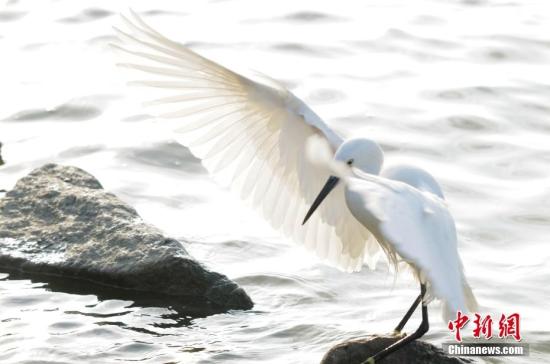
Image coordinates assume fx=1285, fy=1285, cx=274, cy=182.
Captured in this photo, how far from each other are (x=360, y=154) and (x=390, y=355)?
3.39ft

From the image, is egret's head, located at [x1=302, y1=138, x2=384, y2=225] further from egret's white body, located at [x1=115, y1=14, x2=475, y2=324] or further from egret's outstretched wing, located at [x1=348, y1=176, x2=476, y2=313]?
egret's outstretched wing, located at [x1=348, y1=176, x2=476, y2=313]

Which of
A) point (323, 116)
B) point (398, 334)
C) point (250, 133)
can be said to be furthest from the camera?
point (323, 116)

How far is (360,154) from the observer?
21.4 ft

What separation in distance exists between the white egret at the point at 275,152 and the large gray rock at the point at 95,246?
55 centimetres

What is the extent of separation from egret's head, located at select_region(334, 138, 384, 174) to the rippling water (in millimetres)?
→ 1236

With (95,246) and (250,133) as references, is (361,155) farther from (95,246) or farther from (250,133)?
(95,246)

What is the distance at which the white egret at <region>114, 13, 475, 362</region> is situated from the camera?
6.51m

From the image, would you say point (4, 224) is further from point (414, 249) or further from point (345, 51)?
point (345, 51)

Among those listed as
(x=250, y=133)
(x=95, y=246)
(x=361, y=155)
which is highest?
(x=361, y=155)

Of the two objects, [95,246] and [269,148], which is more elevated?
[269,148]

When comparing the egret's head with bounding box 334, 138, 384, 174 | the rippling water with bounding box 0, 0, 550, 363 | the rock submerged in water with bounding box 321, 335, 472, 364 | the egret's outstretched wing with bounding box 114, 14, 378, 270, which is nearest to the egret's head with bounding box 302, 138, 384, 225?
the egret's head with bounding box 334, 138, 384, 174

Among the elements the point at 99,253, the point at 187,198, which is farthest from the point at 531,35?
the point at 99,253

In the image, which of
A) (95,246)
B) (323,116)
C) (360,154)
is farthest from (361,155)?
(323,116)

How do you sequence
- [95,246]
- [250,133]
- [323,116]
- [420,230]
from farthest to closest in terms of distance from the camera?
[323,116] → [95,246] → [250,133] → [420,230]
